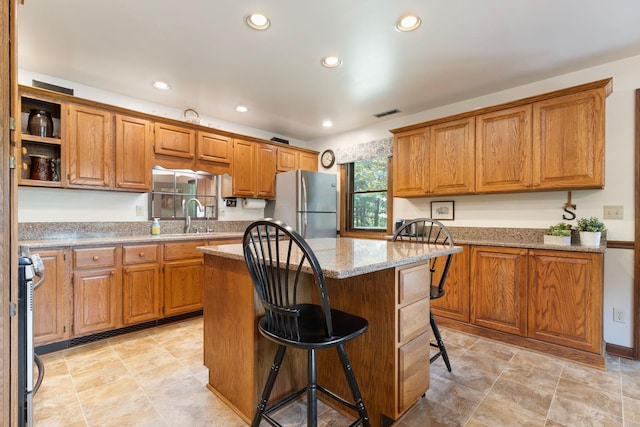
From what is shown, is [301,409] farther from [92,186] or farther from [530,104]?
[530,104]

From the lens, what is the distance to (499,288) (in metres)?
2.67

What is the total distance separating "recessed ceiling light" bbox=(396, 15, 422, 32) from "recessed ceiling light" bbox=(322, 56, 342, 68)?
586 mm

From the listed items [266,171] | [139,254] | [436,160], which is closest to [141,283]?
[139,254]

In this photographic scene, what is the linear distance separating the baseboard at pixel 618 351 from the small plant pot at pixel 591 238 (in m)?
0.90

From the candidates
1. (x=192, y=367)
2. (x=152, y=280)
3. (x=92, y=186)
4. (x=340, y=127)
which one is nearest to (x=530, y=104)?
(x=340, y=127)

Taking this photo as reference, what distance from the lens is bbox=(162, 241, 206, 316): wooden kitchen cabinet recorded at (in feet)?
9.91

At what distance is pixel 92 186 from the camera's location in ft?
9.37

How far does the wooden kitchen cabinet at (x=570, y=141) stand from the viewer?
235cm

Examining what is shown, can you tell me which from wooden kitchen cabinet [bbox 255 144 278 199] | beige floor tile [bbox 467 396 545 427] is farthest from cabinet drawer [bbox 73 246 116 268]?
beige floor tile [bbox 467 396 545 427]

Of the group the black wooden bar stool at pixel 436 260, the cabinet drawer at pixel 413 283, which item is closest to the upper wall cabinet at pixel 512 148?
the black wooden bar stool at pixel 436 260

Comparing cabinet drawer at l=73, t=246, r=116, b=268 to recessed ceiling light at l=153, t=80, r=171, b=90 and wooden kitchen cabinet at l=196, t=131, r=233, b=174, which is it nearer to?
wooden kitchen cabinet at l=196, t=131, r=233, b=174

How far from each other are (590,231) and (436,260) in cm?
122

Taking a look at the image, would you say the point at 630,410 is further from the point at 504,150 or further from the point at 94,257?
the point at 94,257

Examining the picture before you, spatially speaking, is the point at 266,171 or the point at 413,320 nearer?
the point at 413,320
